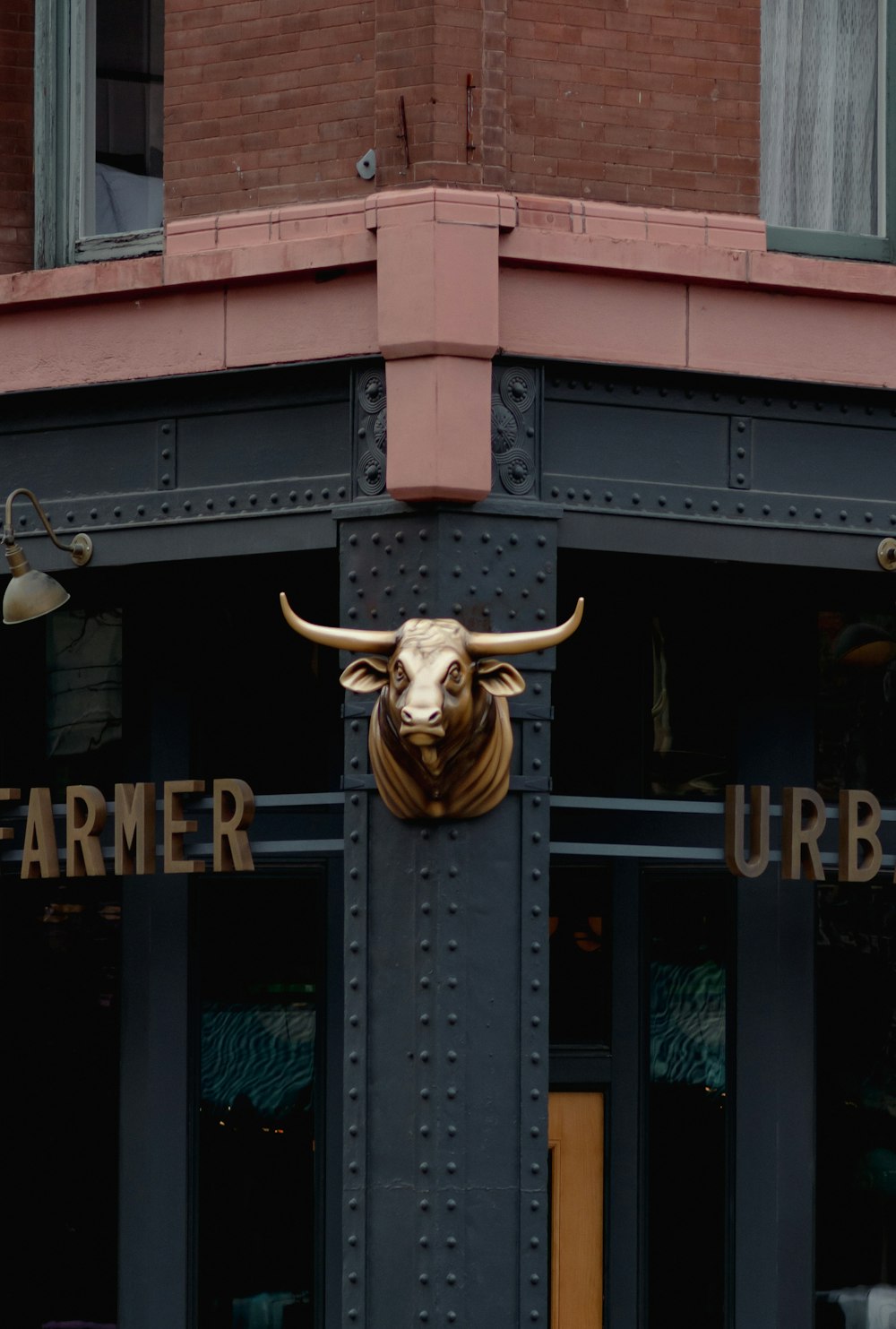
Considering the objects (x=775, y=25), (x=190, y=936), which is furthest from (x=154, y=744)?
(x=775, y=25)

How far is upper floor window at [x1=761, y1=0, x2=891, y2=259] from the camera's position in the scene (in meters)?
10.2

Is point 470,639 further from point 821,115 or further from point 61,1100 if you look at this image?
point 61,1100

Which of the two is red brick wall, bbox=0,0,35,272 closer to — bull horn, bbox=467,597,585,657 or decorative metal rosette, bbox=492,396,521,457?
decorative metal rosette, bbox=492,396,521,457

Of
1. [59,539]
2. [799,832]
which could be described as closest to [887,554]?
[799,832]

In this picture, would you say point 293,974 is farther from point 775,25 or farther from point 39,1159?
point 775,25

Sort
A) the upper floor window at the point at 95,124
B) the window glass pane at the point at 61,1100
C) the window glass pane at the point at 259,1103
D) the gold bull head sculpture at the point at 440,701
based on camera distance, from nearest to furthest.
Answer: the gold bull head sculpture at the point at 440,701 → the upper floor window at the point at 95,124 → the window glass pane at the point at 259,1103 → the window glass pane at the point at 61,1100

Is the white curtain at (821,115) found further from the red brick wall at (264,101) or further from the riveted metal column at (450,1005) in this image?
the riveted metal column at (450,1005)

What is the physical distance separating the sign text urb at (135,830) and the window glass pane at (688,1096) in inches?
84.7

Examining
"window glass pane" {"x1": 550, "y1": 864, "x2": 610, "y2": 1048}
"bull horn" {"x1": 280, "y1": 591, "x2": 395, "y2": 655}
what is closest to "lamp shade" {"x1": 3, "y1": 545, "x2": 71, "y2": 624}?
"bull horn" {"x1": 280, "y1": 591, "x2": 395, "y2": 655}

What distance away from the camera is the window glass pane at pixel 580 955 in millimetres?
10820

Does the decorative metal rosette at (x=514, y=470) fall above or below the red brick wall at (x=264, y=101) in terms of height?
below

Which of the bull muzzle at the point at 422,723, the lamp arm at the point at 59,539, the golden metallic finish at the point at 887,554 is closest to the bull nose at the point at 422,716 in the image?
the bull muzzle at the point at 422,723

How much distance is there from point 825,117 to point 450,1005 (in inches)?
165

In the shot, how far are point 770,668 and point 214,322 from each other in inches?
119
